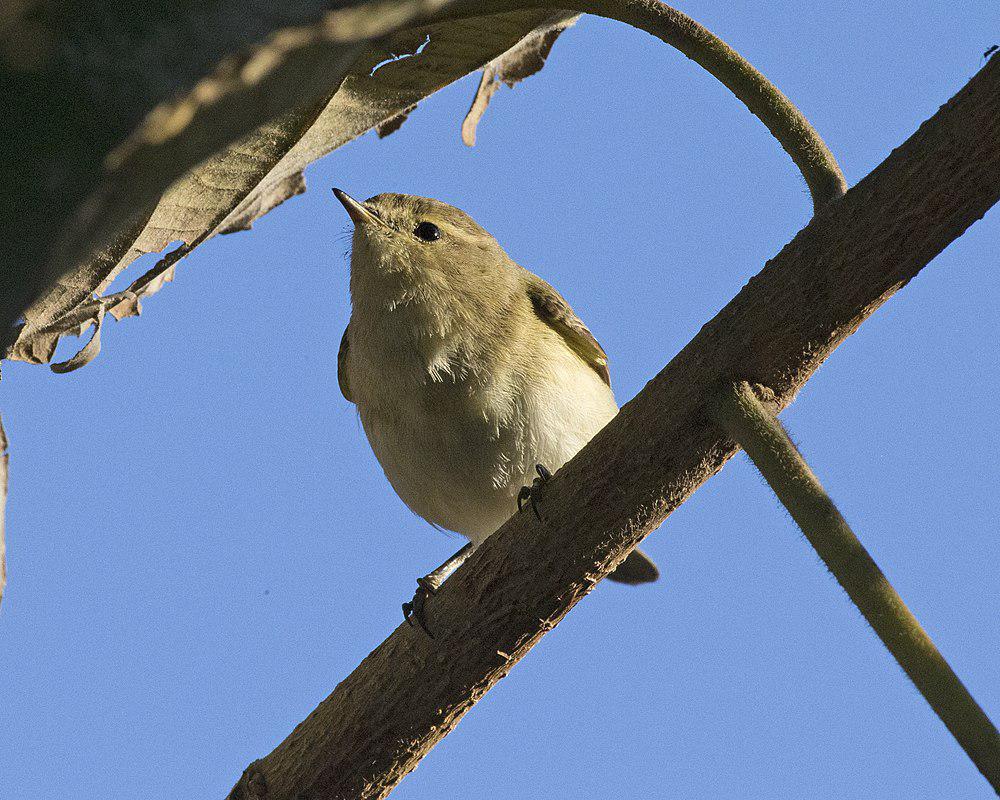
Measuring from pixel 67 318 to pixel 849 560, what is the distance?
60.2 inches

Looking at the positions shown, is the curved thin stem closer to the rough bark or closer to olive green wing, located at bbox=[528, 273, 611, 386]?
the rough bark

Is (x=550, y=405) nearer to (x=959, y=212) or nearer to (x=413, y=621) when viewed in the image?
(x=413, y=621)

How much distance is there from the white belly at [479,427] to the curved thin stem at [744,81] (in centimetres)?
221

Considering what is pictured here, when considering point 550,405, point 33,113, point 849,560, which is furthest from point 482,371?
point 33,113

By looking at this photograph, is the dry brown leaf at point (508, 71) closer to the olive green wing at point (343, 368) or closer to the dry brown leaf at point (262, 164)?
the dry brown leaf at point (262, 164)

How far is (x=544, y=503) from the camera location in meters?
2.40

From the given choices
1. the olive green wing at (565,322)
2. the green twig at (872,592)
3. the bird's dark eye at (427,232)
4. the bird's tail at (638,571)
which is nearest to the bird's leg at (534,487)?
the olive green wing at (565,322)

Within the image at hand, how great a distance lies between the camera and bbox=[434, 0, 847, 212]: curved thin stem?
1.83 metres

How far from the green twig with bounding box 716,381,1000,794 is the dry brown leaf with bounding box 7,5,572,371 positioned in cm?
94

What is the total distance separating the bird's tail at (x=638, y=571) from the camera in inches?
214

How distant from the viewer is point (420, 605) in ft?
9.84

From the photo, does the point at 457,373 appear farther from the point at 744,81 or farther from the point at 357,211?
the point at 744,81

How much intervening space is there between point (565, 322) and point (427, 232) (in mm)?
736

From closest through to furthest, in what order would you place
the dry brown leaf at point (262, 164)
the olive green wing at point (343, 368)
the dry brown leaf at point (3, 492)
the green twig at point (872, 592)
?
1. the green twig at point (872, 592)
2. the dry brown leaf at point (3, 492)
3. the dry brown leaf at point (262, 164)
4. the olive green wing at point (343, 368)
